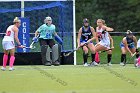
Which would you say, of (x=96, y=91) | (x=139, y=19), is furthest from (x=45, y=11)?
(x=139, y=19)

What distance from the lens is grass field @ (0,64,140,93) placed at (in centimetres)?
1317

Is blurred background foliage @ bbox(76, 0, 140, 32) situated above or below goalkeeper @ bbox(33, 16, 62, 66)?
above

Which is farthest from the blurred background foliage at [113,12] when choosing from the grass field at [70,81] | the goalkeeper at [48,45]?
the grass field at [70,81]

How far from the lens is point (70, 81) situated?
49.5 ft

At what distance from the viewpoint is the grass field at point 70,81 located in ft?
43.2

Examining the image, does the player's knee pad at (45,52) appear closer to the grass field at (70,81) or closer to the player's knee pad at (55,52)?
the player's knee pad at (55,52)

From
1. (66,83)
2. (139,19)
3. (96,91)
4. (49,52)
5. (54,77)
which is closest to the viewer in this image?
(96,91)

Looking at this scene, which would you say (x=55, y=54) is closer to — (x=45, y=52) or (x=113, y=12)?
(x=45, y=52)

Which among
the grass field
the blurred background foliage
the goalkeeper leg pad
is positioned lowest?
the grass field

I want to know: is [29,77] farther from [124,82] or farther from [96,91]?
[96,91]

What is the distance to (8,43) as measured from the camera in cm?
1914

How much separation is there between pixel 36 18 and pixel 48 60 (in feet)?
17.5

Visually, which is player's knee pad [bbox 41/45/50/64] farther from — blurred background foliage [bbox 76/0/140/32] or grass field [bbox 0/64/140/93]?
blurred background foliage [bbox 76/0/140/32]

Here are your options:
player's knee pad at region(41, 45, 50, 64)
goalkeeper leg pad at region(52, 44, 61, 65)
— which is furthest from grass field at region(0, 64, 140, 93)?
goalkeeper leg pad at region(52, 44, 61, 65)
